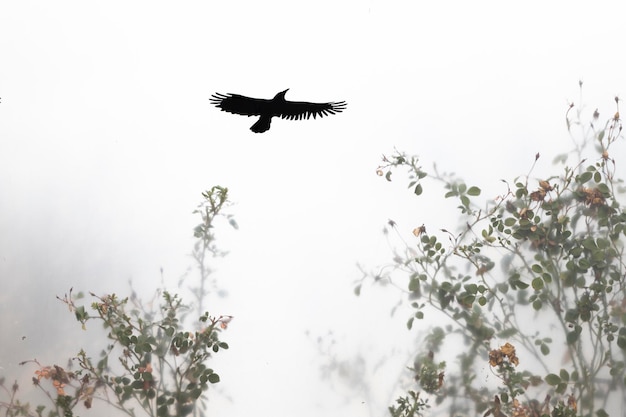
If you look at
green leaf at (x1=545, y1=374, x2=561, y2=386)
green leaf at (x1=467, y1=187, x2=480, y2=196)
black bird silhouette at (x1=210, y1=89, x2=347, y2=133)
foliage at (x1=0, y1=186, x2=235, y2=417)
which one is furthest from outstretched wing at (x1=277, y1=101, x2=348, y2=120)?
green leaf at (x1=545, y1=374, x2=561, y2=386)

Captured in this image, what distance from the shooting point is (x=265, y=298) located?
4.63ft

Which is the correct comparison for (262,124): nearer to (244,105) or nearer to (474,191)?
(244,105)

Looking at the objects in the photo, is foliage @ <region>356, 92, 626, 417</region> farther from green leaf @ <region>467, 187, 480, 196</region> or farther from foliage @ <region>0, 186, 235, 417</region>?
foliage @ <region>0, 186, 235, 417</region>

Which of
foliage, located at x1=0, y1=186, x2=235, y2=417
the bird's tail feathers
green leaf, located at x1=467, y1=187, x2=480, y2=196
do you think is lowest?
foliage, located at x1=0, y1=186, x2=235, y2=417

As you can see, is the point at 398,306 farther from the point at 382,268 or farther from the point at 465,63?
the point at 465,63

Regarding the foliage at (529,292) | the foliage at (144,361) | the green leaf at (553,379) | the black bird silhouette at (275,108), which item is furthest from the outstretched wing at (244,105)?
the green leaf at (553,379)

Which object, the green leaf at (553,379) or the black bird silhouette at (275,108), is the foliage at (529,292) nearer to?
the green leaf at (553,379)

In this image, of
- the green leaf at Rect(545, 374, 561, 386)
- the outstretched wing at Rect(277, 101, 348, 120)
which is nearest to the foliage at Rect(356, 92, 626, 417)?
the green leaf at Rect(545, 374, 561, 386)

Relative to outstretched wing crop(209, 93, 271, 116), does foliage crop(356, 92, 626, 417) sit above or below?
below

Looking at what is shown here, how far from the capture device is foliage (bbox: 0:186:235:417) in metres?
1.41

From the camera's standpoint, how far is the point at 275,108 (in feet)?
4.69

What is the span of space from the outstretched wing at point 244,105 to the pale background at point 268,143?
0.10 feet

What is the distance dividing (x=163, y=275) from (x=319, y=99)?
2.15 feet

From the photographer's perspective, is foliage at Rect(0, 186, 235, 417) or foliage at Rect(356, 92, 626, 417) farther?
foliage at Rect(0, 186, 235, 417)
